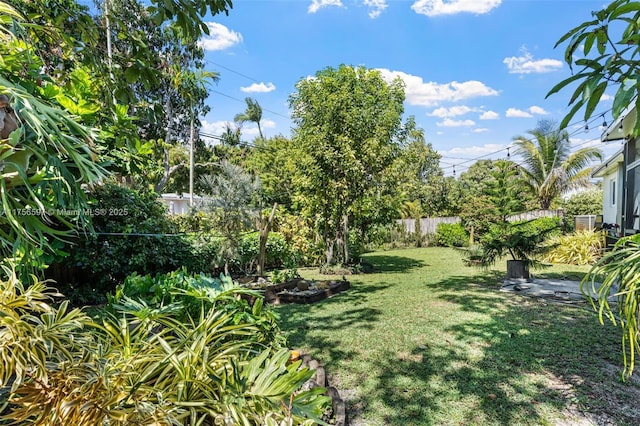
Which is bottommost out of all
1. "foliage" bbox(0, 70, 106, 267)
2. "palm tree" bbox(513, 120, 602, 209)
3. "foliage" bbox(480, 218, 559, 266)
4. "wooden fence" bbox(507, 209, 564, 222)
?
"foliage" bbox(480, 218, 559, 266)

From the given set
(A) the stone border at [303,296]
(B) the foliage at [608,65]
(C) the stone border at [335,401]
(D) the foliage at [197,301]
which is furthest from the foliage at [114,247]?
(B) the foliage at [608,65]

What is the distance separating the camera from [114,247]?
5375mm

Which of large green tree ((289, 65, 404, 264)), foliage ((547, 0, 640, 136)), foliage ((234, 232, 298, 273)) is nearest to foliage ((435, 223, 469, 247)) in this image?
large green tree ((289, 65, 404, 264))

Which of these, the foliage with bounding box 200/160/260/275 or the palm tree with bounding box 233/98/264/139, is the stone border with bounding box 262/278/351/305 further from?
the palm tree with bounding box 233/98/264/139

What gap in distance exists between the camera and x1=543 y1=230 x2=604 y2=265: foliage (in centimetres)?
982

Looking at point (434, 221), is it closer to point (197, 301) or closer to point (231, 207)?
point (231, 207)

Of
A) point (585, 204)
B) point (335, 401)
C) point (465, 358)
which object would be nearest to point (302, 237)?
point (465, 358)

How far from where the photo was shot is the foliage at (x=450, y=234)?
15.5 meters

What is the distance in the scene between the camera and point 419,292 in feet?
21.6

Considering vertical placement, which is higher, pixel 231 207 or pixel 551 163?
pixel 551 163

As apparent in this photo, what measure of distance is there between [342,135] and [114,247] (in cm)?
591

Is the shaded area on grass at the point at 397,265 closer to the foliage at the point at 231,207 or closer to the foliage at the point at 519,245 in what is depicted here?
the foliage at the point at 519,245

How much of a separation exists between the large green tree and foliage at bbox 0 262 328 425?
744 cm

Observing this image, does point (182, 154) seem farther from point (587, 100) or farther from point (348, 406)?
point (587, 100)
